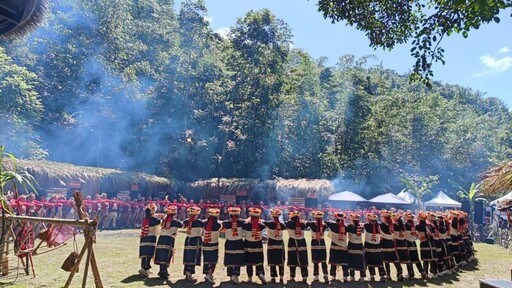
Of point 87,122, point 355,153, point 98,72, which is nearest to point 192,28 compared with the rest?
point 98,72

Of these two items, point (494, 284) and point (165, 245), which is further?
point (165, 245)

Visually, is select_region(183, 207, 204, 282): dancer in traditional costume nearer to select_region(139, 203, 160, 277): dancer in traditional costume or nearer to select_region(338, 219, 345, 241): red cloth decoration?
select_region(139, 203, 160, 277): dancer in traditional costume

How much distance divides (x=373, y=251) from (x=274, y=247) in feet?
8.52

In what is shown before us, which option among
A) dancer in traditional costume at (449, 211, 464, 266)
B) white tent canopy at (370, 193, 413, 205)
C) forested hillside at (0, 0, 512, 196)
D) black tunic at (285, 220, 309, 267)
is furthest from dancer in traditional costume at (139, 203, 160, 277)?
forested hillside at (0, 0, 512, 196)

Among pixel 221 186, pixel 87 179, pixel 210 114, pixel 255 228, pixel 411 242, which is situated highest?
pixel 210 114

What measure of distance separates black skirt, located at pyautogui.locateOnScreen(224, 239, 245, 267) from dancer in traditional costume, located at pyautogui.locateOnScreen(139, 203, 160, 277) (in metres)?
1.83

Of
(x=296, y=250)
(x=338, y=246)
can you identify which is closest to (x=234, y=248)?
(x=296, y=250)

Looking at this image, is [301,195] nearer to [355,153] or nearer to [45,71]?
[355,153]

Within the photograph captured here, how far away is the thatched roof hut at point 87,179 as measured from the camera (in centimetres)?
1973

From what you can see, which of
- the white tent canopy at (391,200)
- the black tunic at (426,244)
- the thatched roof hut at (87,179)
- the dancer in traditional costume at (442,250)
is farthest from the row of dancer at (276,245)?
the white tent canopy at (391,200)

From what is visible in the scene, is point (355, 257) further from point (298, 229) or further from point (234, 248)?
point (234, 248)

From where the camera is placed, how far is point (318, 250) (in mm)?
9961

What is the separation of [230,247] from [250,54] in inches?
1040

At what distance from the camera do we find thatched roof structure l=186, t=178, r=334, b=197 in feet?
84.2
